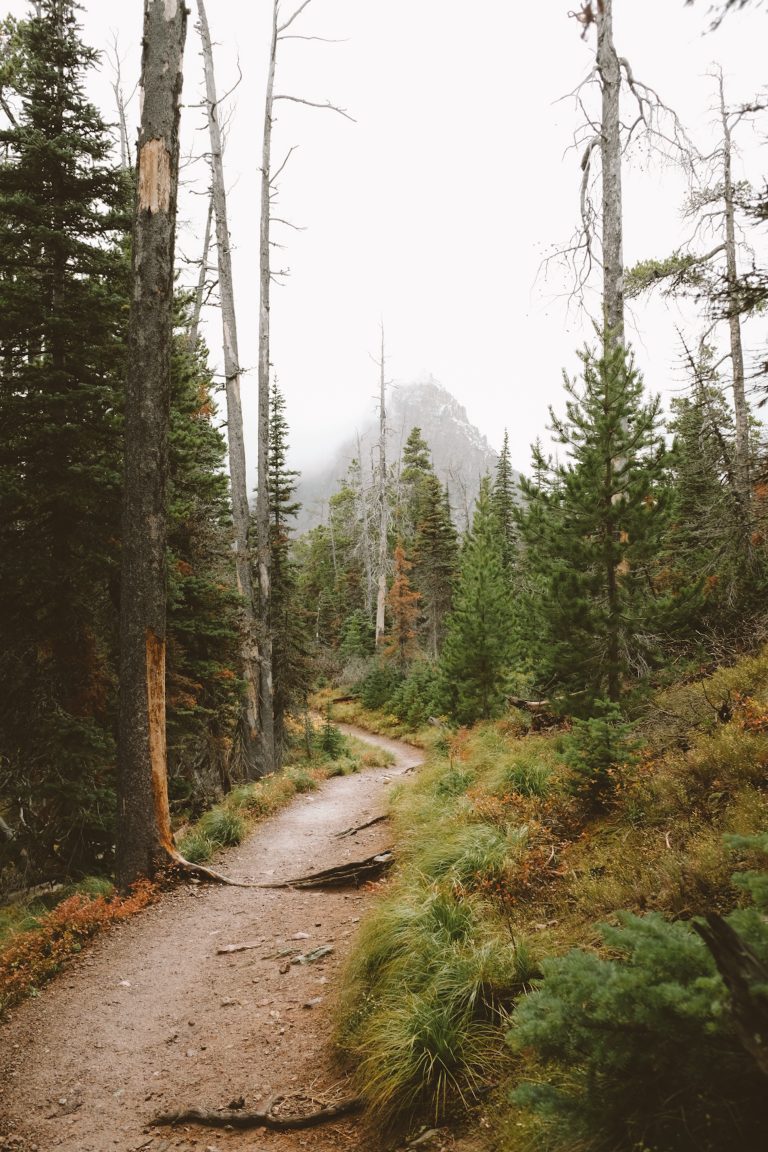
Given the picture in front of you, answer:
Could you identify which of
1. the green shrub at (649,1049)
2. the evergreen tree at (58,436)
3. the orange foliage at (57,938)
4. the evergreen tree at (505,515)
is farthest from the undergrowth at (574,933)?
the evergreen tree at (505,515)

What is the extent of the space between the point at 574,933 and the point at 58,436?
7773 millimetres

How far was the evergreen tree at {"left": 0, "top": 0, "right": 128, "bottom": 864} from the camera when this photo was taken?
294 inches

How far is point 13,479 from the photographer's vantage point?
727 centimetres

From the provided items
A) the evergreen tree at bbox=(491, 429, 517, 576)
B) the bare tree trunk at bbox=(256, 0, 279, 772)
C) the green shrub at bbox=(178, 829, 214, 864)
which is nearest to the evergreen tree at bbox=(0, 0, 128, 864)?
the green shrub at bbox=(178, 829, 214, 864)

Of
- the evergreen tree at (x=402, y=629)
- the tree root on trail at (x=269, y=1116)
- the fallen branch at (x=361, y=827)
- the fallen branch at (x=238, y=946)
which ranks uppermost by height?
the evergreen tree at (x=402, y=629)

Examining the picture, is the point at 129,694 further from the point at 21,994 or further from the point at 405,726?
the point at 405,726

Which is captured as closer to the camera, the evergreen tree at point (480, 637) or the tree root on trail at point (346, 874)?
the tree root on trail at point (346, 874)

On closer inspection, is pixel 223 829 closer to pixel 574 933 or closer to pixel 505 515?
pixel 574 933

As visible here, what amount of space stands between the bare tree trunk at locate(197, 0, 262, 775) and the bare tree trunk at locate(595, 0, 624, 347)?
8.05m

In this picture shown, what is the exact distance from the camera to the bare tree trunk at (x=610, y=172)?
9.12 m

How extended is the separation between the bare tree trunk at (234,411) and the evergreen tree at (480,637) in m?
5.49

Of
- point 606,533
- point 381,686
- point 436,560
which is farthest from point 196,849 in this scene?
point 436,560

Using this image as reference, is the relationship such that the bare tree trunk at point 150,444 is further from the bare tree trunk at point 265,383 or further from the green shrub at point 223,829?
the bare tree trunk at point 265,383

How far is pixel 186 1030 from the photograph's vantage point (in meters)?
4.18
